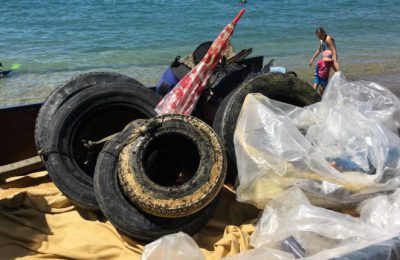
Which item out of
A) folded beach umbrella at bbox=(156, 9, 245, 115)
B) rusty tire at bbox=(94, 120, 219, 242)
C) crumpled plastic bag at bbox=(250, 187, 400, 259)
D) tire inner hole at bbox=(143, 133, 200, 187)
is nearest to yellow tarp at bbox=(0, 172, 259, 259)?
rusty tire at bbox=(94, 120, 219, 242)

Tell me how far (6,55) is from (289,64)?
833cm

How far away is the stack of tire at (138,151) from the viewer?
2684 millimetres

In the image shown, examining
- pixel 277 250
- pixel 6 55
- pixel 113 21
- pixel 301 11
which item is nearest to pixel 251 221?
pixel 277 250

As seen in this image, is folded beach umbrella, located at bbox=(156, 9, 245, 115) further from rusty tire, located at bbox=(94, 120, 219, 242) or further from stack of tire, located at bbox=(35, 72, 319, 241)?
rusty tire, located at bbox=(94, 120, 219, 242)

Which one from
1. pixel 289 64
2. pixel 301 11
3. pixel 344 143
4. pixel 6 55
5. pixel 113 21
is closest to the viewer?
pixel 344 143

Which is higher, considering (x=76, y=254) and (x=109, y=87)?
(x=109, y=87)

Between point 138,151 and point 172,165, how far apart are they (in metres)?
0.50

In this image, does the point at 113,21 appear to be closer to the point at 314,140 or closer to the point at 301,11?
the point at 301,11

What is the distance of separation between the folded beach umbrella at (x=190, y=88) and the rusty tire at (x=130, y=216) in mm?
807

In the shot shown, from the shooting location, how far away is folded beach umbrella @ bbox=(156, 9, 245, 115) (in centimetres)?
346

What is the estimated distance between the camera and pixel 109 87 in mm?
3346

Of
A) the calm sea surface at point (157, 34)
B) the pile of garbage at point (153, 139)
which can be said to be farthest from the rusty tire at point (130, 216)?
the calm sea surface at point (157, 34)

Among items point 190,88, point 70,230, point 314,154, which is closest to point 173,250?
point 70,230

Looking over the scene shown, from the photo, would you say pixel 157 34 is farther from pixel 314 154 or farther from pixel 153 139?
pixel 314 154
